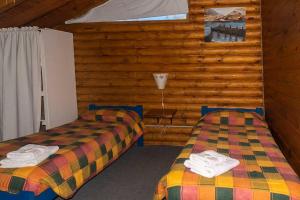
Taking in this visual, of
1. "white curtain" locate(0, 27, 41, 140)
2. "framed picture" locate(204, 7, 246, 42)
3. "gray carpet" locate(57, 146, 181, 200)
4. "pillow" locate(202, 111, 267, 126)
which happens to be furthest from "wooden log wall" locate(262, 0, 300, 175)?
"white curtain" locate(0, 27, 41, 140)

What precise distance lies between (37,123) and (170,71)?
241cm

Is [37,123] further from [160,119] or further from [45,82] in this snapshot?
[160,119]

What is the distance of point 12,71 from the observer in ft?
16.4

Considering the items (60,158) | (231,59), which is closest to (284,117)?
(231,59)

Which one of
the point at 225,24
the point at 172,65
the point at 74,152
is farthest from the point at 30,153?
the point at 225,24

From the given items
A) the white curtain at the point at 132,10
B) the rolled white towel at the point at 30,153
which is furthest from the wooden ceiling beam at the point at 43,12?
the rolled white towel at the point at 30,153

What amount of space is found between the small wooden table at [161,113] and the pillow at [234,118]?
0.65 m

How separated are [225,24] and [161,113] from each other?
6.04 feet

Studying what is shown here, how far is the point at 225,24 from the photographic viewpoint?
514cm

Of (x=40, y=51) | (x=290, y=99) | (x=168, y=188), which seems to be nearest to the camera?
(x=168, y=188)

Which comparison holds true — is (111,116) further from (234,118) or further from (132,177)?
(234,118)

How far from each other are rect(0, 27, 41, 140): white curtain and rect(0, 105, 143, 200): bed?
819mm

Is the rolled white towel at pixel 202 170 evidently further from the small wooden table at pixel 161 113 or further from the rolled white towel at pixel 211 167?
the small wooden table at pixel 161 113

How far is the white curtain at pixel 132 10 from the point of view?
522 cm
